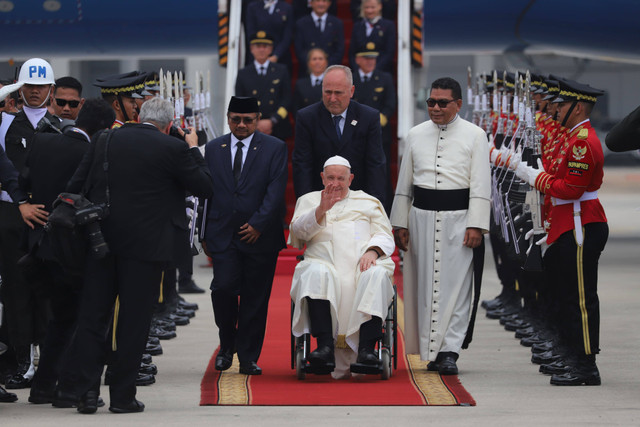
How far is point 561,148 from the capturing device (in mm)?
7156

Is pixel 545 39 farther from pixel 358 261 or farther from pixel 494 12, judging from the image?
pixel 358 261

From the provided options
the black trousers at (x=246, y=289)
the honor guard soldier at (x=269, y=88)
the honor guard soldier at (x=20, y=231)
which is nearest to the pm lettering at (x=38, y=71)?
the honor guard soldier at (x=20, y=231)

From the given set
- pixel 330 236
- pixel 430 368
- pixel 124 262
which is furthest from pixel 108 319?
pixel 430 368

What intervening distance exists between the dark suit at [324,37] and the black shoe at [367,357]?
23.4ft

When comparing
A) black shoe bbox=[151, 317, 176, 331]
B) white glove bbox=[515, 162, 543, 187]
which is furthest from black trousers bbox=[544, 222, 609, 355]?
black shoe bbox=[151, 317, 176, 331]

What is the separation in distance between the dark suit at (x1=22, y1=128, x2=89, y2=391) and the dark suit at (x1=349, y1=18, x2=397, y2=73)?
7444 mm

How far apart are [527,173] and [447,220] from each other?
57cm

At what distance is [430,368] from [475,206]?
1032 millimetres

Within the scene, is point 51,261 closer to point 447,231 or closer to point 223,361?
point 223,361

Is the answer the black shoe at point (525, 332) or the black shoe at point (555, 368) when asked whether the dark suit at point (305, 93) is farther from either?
the black shoe at point (555, 368)

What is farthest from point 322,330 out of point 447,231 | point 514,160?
point 514,160

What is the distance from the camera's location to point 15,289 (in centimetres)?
716

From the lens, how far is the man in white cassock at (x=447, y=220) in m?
7.41

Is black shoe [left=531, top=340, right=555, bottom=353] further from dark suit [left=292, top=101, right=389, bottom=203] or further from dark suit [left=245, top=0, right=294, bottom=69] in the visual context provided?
dark suit [left=245, top=0, right=294, bottom=69]
